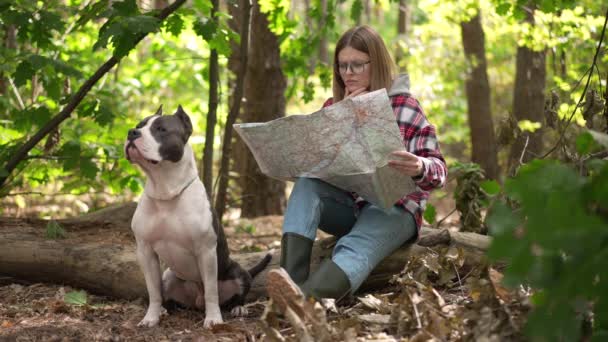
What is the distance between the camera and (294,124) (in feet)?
11.6

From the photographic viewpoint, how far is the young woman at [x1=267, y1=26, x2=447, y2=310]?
3.52m

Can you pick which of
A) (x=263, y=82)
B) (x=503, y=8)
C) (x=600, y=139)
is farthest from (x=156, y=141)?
(x=263, y=82)

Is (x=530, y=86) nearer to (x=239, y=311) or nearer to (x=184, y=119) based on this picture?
(x=239, y=311)

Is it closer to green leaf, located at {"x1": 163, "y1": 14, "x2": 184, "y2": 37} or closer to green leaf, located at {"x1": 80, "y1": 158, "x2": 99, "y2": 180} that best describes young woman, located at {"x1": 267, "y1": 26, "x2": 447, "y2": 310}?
green leaf, located at {"x1": 163, "y1": 14, "x2": 184, "y2": 37}

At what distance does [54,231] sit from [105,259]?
56 cm

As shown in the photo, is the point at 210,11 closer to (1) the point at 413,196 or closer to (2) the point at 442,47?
(1) the point at 413,196

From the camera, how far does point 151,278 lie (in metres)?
3.73

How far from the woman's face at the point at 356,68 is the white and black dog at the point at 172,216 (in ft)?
3.30

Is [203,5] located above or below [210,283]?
above

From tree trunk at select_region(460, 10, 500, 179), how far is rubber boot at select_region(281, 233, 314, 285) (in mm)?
6723

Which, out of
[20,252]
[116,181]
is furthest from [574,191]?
[116,181]

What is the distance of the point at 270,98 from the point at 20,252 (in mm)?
3947

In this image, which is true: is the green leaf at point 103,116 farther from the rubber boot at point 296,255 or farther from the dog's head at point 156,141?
the rubber boot at point 296,255

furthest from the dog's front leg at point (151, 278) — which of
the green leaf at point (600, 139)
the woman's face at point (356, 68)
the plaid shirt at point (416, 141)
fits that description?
the green leaf at point (600, 139)
